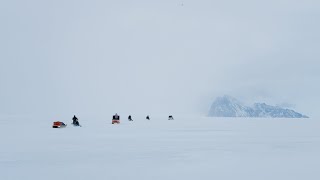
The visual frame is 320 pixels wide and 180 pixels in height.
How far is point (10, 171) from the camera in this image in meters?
27.1

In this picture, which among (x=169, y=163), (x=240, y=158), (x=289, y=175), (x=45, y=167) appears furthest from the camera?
(x=240, y=158)

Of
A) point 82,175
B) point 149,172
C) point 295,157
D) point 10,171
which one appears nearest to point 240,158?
point 295,157

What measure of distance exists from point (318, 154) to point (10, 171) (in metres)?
24.1

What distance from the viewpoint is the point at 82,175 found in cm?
2581

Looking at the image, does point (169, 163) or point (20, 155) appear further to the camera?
point (20, 155)

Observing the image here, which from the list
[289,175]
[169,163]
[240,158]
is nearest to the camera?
[289,175]

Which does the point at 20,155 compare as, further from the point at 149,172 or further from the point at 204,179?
the point at 204,179

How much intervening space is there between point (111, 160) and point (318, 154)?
16.9 m

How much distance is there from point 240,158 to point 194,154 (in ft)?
15.6

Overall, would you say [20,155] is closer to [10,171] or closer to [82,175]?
[10,171]

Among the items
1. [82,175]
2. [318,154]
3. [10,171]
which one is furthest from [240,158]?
[10,171]

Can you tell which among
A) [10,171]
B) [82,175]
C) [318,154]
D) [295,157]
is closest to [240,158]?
[295,157]

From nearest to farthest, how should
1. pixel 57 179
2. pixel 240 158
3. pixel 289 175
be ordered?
pixel 57 179
pixel 289 175
pixel 240 158

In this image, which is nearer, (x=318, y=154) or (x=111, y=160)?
(x=111, y=160)
